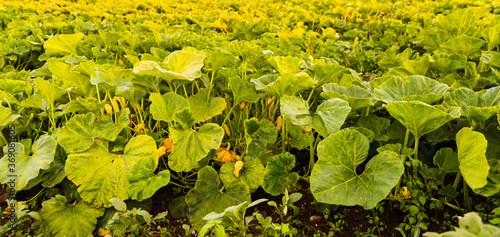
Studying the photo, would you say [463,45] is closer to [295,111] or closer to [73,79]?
[295,111]

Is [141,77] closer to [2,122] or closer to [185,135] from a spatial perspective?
[185,135]

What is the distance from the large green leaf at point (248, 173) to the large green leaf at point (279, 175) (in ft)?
0.18

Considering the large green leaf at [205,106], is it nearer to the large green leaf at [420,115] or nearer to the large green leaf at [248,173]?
the large green leaf at [248,173]

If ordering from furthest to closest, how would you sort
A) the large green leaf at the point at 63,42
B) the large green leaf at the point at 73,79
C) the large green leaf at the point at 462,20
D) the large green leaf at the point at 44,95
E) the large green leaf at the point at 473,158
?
the large green leaf at the point at 462,20
the large green leaf at the point at 63,42
the large green leaf at the point at 73,79
the large green leaf at the point at 44,95
the large green leaf at the point at 473,158

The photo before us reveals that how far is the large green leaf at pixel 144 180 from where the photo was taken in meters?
1.50

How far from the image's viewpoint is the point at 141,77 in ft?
5.94

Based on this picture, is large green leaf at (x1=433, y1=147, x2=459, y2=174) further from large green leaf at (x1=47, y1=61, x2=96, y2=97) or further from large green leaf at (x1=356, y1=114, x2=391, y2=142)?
large green leaf at (x1=47, y1=61, x2=96, y2=97)

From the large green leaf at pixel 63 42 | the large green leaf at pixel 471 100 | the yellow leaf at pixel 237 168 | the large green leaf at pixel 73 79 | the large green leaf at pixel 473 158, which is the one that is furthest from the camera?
the large green leaf at pixel 63 42

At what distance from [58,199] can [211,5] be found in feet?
19.4

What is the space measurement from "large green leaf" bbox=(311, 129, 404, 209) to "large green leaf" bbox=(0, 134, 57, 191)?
1257mm

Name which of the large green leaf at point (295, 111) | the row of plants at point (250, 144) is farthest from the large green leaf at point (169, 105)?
the large green leaf at point (295, 111)

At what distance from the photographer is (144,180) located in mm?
1541

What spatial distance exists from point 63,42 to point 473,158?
2749 mm

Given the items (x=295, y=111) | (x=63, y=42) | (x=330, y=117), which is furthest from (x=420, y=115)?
(x=63, y=42)
